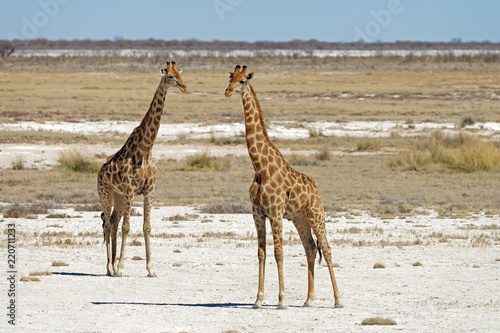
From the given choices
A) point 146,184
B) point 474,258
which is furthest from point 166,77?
point 474,258

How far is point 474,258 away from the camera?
42.7ft

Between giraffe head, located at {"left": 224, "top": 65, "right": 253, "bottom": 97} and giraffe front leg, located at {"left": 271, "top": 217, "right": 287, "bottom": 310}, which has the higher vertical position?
giraffe head, located at {"left": 224, "top": 65, "right": 253, "bottom": 97}

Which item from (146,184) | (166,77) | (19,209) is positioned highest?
(166,77)

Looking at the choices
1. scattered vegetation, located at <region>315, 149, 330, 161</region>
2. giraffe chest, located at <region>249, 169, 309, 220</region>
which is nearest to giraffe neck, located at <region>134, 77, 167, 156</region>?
giraffe chest, located at <region>249, 169, 309, 220</region>

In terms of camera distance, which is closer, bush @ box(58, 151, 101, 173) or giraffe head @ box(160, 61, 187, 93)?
giraffe head @ box(160, 61, 187, 93)

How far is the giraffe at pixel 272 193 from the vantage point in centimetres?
927

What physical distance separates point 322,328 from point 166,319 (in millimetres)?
1699

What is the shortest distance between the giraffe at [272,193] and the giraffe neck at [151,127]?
7.08 feet

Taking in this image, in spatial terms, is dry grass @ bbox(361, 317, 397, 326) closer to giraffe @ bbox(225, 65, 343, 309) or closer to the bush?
giraffe @ bbox(225, 65, 343, 309)

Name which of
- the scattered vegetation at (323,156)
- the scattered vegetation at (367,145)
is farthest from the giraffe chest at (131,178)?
the scattered vegetation at (367,145)

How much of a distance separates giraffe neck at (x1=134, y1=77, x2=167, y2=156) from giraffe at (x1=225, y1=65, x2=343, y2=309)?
2.16 meters

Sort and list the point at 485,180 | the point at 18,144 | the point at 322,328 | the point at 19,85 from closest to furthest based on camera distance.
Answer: the point at 322,328 → the point at 485,180 → the point at 18,144 → the point at 19,85

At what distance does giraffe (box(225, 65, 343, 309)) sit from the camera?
9.27m

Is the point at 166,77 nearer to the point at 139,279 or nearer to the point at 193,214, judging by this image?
the point at 139,279
